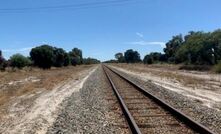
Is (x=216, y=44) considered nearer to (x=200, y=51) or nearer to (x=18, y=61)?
(x=200, y=51)

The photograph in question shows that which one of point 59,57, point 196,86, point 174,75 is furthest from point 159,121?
point 59,57

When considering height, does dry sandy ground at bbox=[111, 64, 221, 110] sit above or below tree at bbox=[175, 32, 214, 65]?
below

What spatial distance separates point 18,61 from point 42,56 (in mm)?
6935

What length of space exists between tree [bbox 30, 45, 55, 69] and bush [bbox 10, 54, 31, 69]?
2585mm

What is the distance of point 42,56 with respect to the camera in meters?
98.5

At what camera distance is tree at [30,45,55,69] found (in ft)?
323

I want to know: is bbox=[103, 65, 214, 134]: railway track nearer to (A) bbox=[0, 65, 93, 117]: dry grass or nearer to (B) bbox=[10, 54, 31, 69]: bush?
(A) bbox=[0, 65, 93, 117]: dry grass

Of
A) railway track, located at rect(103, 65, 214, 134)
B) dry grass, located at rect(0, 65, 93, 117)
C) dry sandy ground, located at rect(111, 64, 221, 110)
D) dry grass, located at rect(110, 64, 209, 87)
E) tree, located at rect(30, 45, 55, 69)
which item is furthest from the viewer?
tree, located at rect(30, 45, 55, 69)

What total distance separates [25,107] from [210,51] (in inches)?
2386

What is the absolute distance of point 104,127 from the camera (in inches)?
428

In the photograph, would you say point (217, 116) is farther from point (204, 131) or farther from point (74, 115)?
point (74, 115)

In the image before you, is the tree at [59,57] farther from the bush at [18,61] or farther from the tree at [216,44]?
the tree at [216,44]

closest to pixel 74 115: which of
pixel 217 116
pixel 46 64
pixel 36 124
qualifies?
pixel 36 124

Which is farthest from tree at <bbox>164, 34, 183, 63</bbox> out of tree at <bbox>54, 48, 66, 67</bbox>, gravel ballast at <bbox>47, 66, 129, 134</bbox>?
gravel ballast at <bbox>47, 66, 129, 134</bbox>
